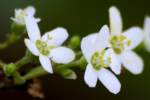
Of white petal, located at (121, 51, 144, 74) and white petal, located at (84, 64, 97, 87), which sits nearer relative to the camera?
white petal, located at (84, 64, 97, 87)

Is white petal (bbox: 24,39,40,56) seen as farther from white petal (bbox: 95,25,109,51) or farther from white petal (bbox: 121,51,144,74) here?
white petal (bbox: 121,51,144,74)

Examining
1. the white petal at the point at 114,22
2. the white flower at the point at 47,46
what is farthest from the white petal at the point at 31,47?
the white petal at the point at 114,22

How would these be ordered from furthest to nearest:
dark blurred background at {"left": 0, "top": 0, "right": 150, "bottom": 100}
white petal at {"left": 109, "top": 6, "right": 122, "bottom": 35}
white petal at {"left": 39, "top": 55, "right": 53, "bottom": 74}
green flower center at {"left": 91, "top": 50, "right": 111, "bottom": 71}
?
dark blurred background at {"left": 0, "top": 0, "right": 150, "bottom": 100}, white petal at {"left": 109, "top": 6, "right": 122, "bottom": 35}, green flower center at {"left": 91, "top": 50, "right": 111, "bottom": 71}, white petal at {"left": 39, "top": 55, "right": 53, "bottom": 74}

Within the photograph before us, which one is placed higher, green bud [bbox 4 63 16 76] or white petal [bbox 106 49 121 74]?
green bud [bbox 4 63 16 76]

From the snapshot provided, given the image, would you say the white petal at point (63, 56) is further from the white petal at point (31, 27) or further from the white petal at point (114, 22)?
the white petal at point (114, 22)

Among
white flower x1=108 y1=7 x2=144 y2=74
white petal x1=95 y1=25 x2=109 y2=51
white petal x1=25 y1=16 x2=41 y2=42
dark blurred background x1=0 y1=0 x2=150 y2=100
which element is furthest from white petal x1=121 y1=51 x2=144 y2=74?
dark blurred background x1=0 y1=0 x2=150 y2=100

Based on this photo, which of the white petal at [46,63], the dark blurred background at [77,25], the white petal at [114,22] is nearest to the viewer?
the white petal at [46,63]

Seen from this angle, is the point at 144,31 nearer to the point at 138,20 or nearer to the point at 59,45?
the point at 59,45

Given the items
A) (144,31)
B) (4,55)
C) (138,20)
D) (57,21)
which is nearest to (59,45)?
(144,31)
